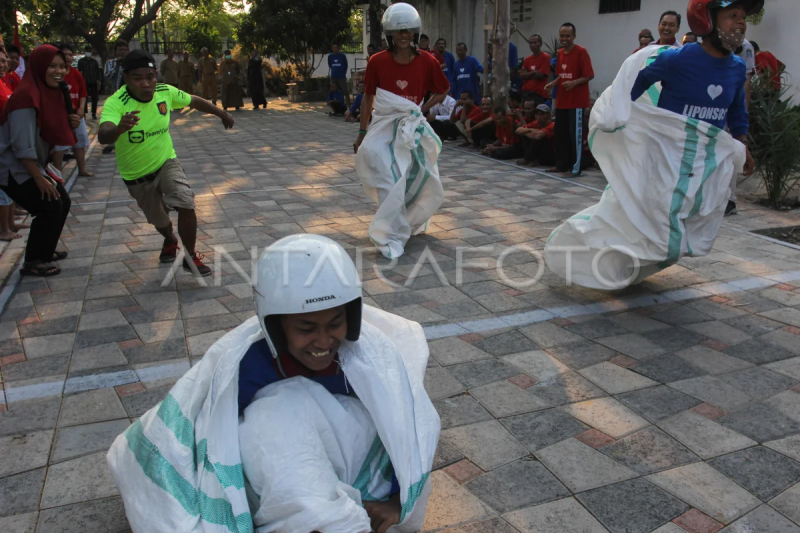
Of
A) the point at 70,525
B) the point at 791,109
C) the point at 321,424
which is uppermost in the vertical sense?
the point at 791,109

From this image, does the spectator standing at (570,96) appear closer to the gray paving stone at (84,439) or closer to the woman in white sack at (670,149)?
the woman in white sack at (670,149)

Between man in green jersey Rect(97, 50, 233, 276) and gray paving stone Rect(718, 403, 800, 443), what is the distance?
3.65 meters

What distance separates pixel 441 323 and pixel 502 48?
28.0ft

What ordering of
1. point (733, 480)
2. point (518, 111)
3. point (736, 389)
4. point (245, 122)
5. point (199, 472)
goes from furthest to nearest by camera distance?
point (245, 122) → point (518, 111) → point (736, 389) → point (733, 480) → point (199, 472)

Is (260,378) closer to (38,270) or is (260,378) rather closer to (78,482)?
(78,482)

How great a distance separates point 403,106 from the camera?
591cm

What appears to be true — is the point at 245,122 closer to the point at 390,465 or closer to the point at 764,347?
the point at 764,347

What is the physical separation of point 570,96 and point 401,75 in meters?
4.03

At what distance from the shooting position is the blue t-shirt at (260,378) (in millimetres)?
2117

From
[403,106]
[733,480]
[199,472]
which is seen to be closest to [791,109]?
[403,106]

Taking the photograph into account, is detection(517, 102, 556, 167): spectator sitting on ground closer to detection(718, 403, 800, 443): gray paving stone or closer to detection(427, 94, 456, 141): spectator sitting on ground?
detection(427, 94, 456, 141): spectator sitting on ground

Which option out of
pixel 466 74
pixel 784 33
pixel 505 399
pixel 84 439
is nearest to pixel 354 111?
pixel 466 74

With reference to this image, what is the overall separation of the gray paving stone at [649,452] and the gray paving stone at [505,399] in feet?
1.45

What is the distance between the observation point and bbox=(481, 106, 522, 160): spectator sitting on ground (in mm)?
10867
